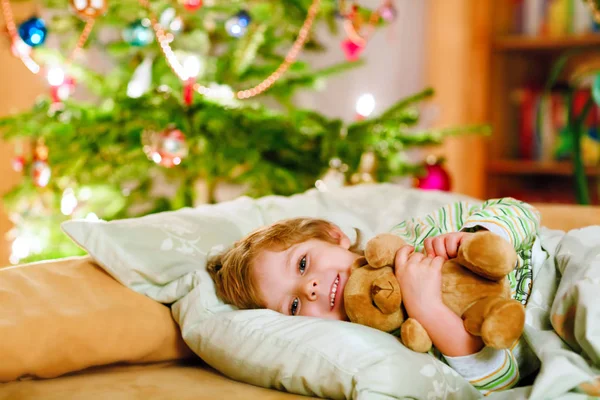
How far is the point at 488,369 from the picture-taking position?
93 centimetres

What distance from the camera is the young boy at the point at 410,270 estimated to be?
0.93 m

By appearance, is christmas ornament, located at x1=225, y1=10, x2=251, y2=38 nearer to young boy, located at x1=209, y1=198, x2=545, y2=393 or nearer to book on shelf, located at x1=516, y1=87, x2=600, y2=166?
young boy, located at x1=209, y1=198, x2=545, y2=393

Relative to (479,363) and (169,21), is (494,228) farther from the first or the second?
(169,21)

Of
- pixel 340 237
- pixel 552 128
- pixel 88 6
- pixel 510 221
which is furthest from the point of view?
pixel 552 128

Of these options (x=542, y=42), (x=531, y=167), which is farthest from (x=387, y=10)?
(x=531, y=167)

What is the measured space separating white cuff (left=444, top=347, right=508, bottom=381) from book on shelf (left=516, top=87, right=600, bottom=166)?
85.1 inches

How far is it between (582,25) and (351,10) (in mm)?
1246

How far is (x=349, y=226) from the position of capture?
4.14 ft

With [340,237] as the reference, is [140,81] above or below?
above

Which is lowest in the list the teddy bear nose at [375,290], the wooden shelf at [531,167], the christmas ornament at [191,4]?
the wooden shelf at [531,167]

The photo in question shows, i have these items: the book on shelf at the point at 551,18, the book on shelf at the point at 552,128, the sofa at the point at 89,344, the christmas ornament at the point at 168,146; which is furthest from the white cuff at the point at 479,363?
the book on shelf at the point at 551,18

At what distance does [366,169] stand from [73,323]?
46.9 inches

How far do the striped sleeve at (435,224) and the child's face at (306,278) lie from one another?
129mm

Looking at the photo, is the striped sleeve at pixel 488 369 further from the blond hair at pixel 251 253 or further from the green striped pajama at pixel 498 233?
the blond hair at pixel 251 253
